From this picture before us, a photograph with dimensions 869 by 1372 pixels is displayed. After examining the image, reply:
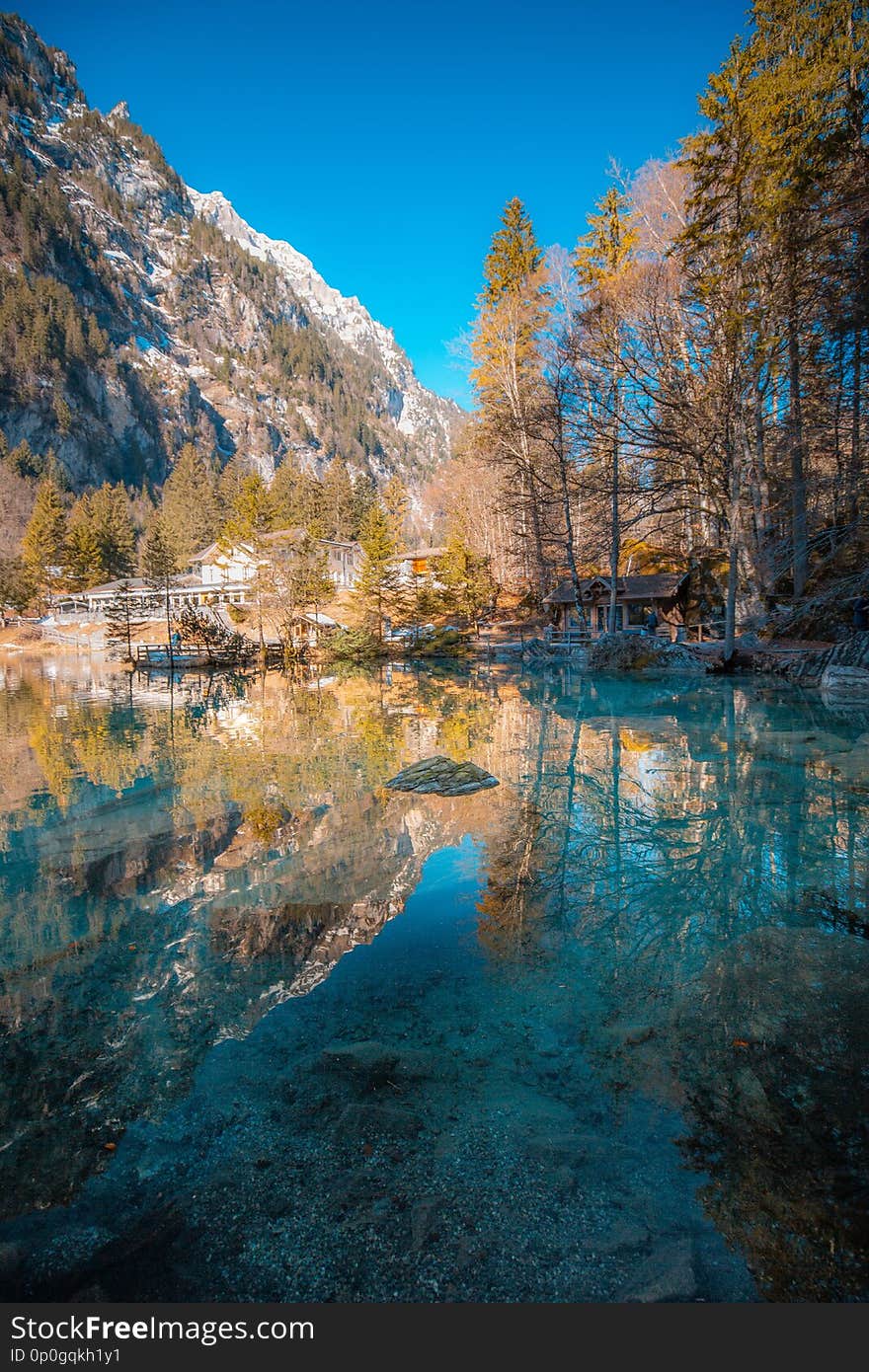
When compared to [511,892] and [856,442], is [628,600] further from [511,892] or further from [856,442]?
[511,892]

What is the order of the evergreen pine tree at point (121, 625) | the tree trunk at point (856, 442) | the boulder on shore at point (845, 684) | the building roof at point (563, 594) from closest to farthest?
the tree trunk at point (856, 442) < the boulder on shore at point (845, 684) < the building roof at point (563, 594) < the evergreen pine tree at point (121, 625)

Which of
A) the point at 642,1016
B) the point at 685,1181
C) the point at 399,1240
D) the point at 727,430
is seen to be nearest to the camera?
the point at 399,1240

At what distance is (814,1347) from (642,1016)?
183 cm

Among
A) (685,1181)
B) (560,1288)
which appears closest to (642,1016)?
(685,1181)

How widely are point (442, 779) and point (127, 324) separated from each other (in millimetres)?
179431

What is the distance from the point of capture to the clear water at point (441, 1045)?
2342mm

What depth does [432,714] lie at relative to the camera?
16.9m

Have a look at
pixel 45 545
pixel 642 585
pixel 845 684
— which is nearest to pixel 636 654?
pixel 642 585

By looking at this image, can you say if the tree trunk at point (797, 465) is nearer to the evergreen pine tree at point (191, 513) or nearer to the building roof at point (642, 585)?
the building roof at point (642, 585)

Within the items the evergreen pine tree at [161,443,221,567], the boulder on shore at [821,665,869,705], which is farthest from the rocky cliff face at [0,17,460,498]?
→ the boulder on shore at [821,665,869,705]

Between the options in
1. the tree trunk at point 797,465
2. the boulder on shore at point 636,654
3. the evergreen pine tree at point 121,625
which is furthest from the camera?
the evergreen pine tree at point 121,625

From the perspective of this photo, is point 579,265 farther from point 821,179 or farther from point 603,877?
point 603,877

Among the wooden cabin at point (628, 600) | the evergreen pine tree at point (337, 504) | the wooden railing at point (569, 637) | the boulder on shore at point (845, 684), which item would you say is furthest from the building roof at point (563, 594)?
the evergreen pine tree at point (337, 504)

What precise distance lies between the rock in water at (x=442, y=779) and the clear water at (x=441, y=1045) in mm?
620
